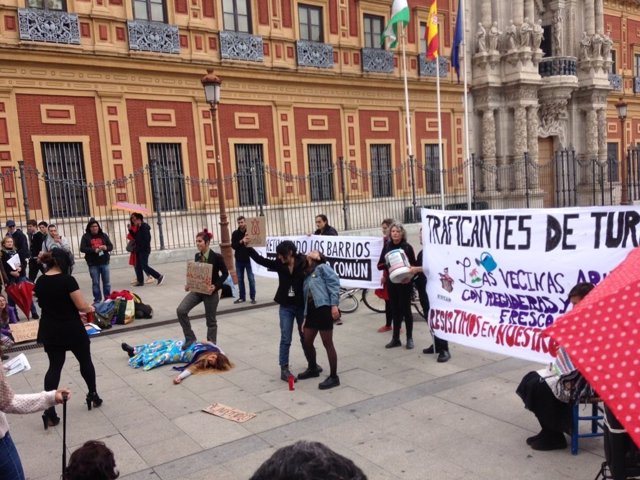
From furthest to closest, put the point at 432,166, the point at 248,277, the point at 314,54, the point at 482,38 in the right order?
1. the point at 482,38
2. the point at 432,166
3. the point at 314,54
4. the point at 248,277

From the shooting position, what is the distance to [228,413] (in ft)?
18.6

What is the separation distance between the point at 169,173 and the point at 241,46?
5.35m

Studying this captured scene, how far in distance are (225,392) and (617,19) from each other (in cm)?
3552

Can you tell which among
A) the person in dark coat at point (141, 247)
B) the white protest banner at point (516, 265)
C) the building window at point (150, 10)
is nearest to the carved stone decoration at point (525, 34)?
the building window at point (150, 10)

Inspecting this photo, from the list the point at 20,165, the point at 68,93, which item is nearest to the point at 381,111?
the point at 68,93

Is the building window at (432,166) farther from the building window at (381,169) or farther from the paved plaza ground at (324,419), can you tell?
the paved plaza ground at (324,419)

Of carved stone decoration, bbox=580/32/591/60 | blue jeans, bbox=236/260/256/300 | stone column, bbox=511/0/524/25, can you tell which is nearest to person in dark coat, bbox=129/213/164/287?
blue jeans, bbox=236/260/256/300

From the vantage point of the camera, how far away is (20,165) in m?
14.1

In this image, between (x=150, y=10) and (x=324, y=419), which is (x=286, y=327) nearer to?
(x=324, y=419)

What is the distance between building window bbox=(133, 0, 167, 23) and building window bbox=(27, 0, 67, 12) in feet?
6.94

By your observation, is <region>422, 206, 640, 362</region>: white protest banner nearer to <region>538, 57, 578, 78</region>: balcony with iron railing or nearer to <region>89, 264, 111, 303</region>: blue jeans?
<region>89, 264, 111, 303</region>: blue jeans

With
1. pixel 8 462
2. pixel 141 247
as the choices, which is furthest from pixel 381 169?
pixel 8 462

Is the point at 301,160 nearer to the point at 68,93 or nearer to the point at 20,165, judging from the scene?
the point at 68,93

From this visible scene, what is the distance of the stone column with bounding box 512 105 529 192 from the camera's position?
26922 mm
